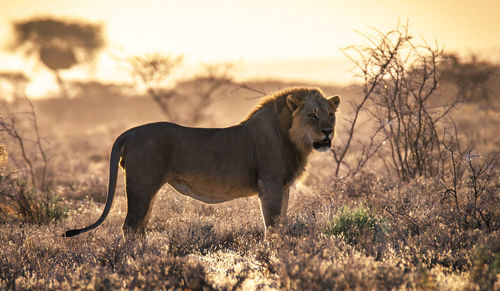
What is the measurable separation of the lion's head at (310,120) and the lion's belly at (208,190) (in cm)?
98

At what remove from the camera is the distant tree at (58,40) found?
4094 cm

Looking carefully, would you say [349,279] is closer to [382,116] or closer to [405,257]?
[405,257]

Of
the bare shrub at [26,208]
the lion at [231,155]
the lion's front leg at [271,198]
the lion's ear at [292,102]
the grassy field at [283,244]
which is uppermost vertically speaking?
the lion's ear at [292,102]

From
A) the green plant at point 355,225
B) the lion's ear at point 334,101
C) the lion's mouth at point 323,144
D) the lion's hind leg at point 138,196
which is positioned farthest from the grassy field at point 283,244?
the lion's ear at point 334,101

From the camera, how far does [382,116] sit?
10.2 m

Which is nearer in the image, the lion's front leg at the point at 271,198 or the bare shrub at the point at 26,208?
the lion's front leg at the point at 271,198

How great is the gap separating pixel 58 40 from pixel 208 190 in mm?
40103

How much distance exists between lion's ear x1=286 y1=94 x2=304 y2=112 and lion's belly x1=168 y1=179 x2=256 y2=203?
1208 millimetres

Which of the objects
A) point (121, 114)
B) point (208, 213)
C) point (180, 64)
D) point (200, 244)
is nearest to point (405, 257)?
point (200, 244)

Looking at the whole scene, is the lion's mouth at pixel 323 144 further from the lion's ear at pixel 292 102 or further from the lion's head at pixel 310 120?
the lion's ear at pixel 292 102

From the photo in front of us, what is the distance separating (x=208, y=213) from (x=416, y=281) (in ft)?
15.4

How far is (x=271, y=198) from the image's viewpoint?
20.6 ft

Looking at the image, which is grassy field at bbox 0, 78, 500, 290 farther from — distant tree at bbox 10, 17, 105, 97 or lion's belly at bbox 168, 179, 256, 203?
distant tree at bbox 10, 17, 105, 97

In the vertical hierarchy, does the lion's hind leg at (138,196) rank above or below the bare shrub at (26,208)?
above
